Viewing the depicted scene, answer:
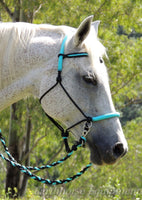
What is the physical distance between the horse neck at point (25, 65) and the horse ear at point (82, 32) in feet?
0.70

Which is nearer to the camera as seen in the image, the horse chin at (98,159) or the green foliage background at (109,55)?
the horse chin at (98,159)

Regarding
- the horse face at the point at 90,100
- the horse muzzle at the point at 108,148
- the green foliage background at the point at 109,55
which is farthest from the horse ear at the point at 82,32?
the green foliage background at the point at 109,55

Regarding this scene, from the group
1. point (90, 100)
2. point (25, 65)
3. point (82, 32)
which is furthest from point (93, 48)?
point (25, 65)

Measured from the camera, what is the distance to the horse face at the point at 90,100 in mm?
2684

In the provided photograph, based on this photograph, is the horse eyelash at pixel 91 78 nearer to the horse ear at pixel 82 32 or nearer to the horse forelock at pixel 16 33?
the horse ear at pixel 82 32

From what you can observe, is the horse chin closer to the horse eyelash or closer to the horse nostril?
the horse nostril

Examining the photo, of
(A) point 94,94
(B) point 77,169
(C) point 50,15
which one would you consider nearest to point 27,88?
(A) point 94,94

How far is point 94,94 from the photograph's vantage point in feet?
9.11

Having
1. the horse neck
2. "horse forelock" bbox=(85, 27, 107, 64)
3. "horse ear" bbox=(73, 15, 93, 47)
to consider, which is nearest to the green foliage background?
the horse neck

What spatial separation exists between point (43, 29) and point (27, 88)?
25.4 inches

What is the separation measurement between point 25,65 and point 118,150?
1.21 metres

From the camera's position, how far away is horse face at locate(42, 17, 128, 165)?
268cm

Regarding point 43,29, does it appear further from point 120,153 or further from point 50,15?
point 50,15

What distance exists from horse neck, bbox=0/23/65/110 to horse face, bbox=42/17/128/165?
18 cm
